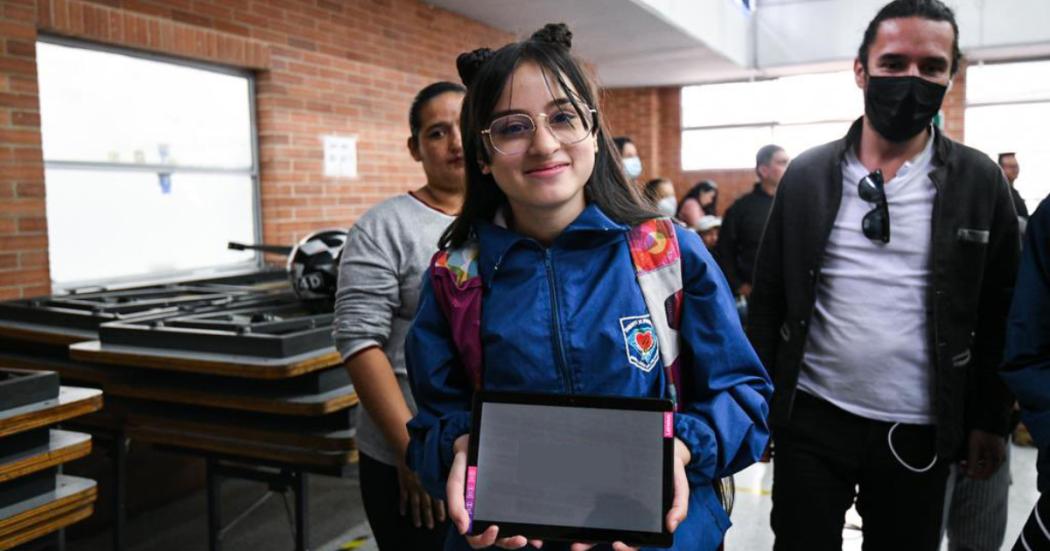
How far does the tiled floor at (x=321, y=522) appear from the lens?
3.67 m

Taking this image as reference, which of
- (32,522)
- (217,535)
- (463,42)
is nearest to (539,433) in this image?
(32,522)

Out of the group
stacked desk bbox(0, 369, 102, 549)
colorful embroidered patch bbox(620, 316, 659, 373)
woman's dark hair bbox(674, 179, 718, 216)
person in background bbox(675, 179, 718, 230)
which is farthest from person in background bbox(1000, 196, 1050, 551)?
woman's dark hair bbox(674, 179, 718, 216)

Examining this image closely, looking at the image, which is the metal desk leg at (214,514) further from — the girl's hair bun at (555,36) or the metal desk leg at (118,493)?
the girl's hair bun at (555,36)

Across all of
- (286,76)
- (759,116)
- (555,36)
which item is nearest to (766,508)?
(555,36)

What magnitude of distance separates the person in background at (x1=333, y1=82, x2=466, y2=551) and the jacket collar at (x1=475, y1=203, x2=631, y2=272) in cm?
58

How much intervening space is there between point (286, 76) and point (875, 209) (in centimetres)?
498

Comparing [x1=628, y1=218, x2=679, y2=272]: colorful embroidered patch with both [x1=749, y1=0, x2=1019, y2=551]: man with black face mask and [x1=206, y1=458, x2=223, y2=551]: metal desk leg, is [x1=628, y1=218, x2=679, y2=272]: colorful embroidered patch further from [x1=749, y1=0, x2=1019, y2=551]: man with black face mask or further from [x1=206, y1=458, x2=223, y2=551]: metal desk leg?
[x1=206, y1=458, x2=223, y2=551]: metal desk leg

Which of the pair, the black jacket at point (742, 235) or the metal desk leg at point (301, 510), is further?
the black jacket at point (742, 235)

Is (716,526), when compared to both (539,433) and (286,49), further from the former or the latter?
(286,49)

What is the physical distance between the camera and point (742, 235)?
5828 millimetres

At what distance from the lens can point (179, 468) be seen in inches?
164

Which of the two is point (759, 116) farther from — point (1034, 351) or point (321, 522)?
point (1034, 351)

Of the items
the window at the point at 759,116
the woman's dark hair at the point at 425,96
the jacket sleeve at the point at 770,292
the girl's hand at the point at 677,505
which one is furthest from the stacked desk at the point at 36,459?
the window at the point at 759,116

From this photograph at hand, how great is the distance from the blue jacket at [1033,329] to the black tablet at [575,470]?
81 cm
